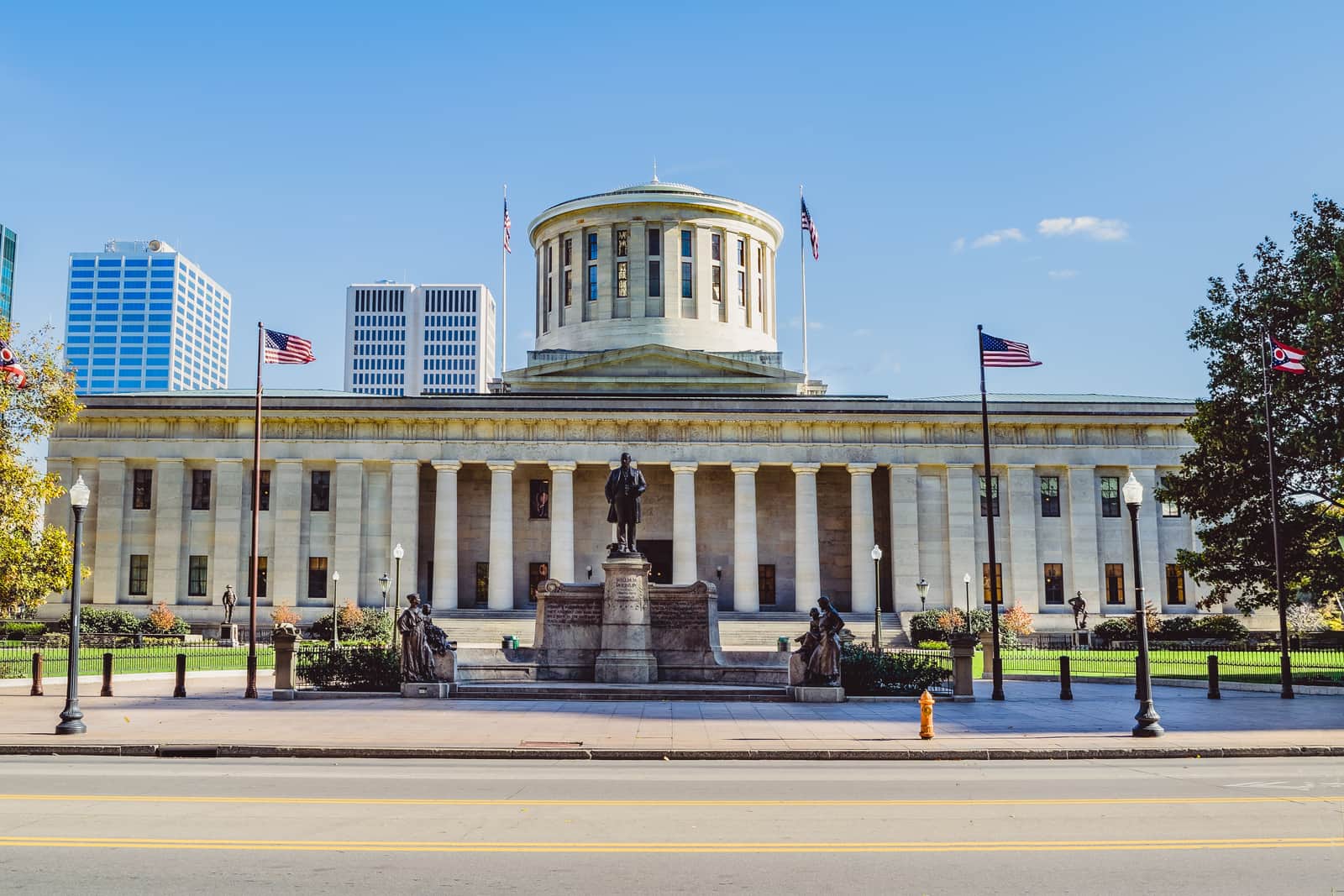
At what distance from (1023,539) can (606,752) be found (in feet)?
153

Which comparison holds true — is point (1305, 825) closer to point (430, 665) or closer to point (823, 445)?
point (430, 665)

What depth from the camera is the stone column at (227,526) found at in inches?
2368

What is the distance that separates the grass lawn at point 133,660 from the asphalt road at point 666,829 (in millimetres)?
21453

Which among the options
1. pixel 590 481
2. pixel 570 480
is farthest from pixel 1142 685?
pixel 590 481

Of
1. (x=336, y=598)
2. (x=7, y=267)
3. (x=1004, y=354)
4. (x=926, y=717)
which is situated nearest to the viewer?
(x=926, y=717)

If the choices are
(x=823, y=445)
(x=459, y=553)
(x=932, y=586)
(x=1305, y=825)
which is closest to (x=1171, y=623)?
(x=932, y=586)

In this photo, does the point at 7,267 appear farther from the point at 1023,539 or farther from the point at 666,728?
the point at 666,728

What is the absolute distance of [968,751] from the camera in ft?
60.3

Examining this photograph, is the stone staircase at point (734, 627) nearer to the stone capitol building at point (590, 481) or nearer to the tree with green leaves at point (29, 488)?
the stone capitol building at point (590, 481)

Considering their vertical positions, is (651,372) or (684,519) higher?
(651,372)

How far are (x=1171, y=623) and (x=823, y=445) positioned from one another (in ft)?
61.1

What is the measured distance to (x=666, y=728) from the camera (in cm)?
2130

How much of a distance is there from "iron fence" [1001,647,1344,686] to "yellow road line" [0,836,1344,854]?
19.7m

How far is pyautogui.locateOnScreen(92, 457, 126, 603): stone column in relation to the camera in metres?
60.2
